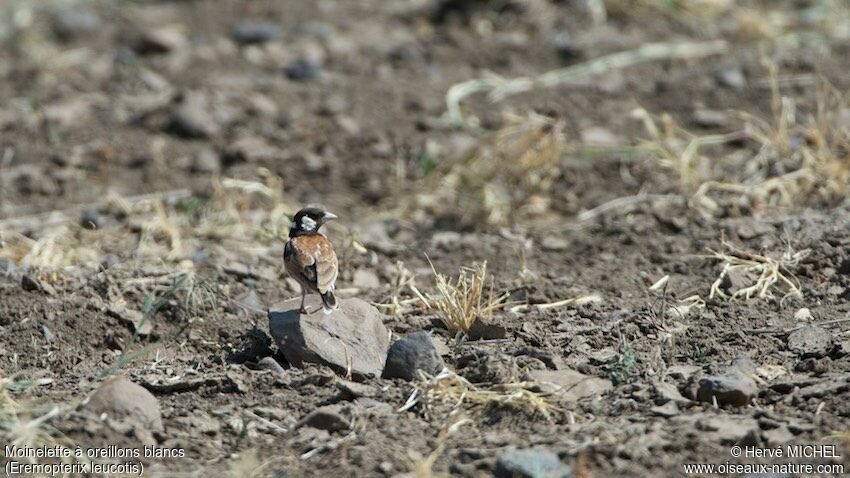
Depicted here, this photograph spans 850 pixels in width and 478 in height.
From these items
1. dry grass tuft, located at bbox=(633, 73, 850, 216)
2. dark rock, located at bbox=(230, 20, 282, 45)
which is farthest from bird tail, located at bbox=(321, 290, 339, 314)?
dark rock, located at bbox=(230, 20, 282, 45)

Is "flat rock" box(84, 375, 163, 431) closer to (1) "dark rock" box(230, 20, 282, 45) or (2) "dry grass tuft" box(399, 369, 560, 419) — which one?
(2) "dry grass tuft" box(399, 369, 560, 419)

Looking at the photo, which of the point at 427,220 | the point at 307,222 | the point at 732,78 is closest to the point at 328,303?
the point at 307,222

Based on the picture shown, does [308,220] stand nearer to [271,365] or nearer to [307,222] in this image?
[307,222]

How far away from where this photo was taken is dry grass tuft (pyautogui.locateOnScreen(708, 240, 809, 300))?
5.84 meters

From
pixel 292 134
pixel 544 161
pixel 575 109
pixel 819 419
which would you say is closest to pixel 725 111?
pixel 575 109

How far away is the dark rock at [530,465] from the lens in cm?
411

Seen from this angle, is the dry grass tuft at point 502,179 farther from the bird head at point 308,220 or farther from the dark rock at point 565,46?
the dark rock at point 565,46

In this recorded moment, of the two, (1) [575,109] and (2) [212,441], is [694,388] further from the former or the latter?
(1) [575,109]

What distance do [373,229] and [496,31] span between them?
3.45m

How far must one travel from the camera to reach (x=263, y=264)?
6.78 metres

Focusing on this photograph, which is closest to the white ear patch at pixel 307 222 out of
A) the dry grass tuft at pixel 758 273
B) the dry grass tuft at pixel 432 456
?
the dry grass tuft at pixel 432 456

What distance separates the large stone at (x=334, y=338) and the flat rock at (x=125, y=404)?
2.33 feet

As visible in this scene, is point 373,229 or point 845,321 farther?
point 373,229

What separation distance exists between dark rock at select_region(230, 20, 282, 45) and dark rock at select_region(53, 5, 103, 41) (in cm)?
135
